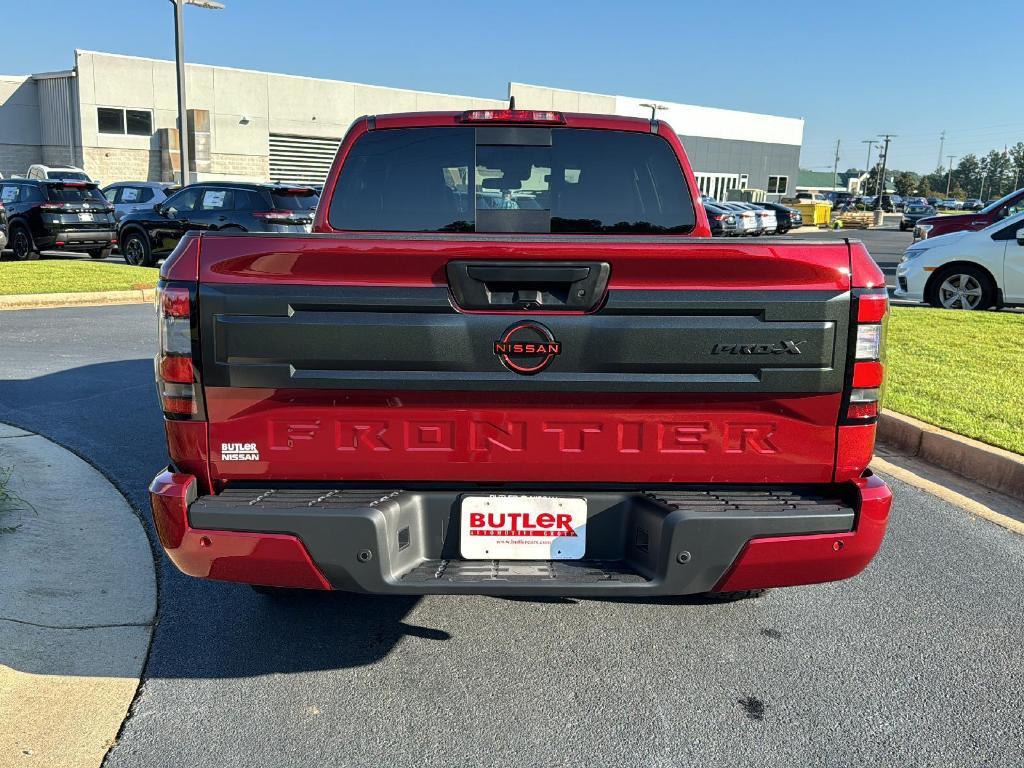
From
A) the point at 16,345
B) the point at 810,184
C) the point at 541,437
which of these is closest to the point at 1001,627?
the point at 541,437

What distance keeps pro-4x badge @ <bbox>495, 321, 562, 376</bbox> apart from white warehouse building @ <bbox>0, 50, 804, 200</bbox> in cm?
3481

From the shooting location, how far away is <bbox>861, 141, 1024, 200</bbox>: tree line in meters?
147

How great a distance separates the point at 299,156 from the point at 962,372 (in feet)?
138

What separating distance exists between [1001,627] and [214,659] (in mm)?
3103

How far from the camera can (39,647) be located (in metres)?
3.29

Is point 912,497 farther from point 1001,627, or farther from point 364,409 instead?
point 364,409

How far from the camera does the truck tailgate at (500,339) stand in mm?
2688

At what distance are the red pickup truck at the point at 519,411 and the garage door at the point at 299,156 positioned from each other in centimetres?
4354

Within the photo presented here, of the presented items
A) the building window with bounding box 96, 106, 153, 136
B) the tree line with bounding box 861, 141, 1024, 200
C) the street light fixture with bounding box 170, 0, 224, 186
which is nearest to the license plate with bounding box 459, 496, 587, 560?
the street light fixture with bounding box 170, 0, 224, 186

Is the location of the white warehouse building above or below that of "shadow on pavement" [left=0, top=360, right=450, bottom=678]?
above

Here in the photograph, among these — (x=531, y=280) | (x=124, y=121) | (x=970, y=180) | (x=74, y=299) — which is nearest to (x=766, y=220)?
(x=124, y=121)

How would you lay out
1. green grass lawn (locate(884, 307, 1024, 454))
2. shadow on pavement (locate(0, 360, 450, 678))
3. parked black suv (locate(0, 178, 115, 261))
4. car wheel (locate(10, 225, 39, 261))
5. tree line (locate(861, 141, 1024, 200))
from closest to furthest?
shadow on pavement (locate(0, 360, 450, 678)) → green grass lawn (locate(884, 307, 1024, 454)) → parked black suv (locate(0, 178, 115, 261)) → car wheel (locate(10, 225, 39, 261)) → tree line (locate(861, 141, 1024, 200))

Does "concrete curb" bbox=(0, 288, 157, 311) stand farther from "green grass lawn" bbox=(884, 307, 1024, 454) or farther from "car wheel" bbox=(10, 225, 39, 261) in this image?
"green grass lawn" bbox=(884, 307, 1024, 454)

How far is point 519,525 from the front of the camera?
2.86 m
